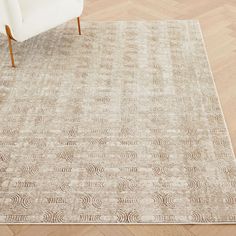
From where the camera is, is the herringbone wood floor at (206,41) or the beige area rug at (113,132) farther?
the beige area rug at (113,132)

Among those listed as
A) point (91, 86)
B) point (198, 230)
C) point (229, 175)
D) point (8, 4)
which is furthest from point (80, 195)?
point (8, 4)

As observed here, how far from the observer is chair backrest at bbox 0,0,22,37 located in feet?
9.13

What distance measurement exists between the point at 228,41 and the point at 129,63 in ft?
2.77

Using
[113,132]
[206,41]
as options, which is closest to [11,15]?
[113,132]

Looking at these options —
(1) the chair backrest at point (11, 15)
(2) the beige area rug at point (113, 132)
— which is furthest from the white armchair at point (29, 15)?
(2) the beige area rug at point (113, 132)

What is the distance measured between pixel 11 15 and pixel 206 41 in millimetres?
1502

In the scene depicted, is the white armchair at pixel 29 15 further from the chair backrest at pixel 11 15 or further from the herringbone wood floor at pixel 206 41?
the herringbone wood floor at pixel 206 41

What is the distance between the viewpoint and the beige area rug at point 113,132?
6.67ft

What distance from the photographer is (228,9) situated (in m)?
3.77

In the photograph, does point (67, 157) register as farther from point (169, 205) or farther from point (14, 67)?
point (14, 67)

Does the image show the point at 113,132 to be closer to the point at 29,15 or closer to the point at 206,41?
the point at 29,15

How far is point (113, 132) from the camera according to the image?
2463 millimetres

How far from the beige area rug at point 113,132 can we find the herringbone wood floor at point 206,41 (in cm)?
5

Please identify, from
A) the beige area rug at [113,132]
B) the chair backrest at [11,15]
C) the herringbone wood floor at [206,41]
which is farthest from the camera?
the chair backrest at [11,15]
